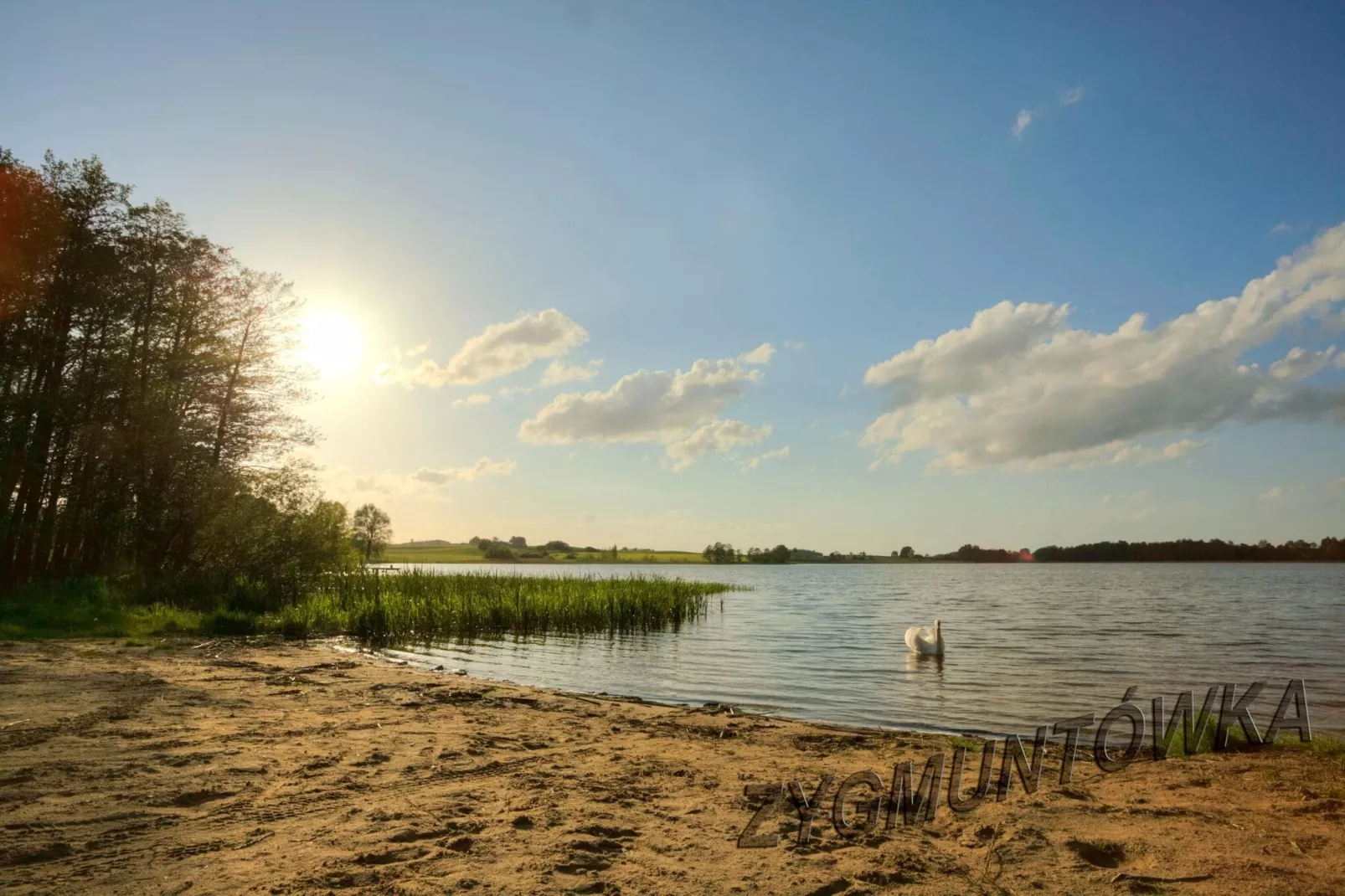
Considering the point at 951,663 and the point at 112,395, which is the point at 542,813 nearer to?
the point at 951,663

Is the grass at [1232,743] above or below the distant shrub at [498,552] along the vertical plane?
below

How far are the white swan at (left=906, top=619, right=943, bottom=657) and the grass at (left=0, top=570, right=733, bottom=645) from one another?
1094 cm

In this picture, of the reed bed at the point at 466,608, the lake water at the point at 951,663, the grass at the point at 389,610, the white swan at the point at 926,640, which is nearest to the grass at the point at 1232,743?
the lake water at the point at 951,663

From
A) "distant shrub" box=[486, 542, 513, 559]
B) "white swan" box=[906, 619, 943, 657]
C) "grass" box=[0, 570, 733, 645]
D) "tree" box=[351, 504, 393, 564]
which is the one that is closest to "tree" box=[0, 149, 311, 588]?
"grass" box=[0, 570, 733, 645]

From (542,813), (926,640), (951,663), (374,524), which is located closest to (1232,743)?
(542,813)

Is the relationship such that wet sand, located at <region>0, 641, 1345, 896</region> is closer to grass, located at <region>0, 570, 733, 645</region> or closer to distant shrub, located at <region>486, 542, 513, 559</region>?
grass, located at <region>0, 570, 733, 645</region>

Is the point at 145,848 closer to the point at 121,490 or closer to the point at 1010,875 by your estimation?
the point at 1010,875

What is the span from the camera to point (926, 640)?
62.3 ft

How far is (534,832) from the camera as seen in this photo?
5070 mm

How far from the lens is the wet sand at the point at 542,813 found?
4.29m

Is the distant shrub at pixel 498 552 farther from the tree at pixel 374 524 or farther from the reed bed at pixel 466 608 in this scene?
the reed bed at pixel 466 608

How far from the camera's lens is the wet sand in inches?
169

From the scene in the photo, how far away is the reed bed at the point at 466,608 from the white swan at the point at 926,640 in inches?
431

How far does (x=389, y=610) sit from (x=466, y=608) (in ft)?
9.51
